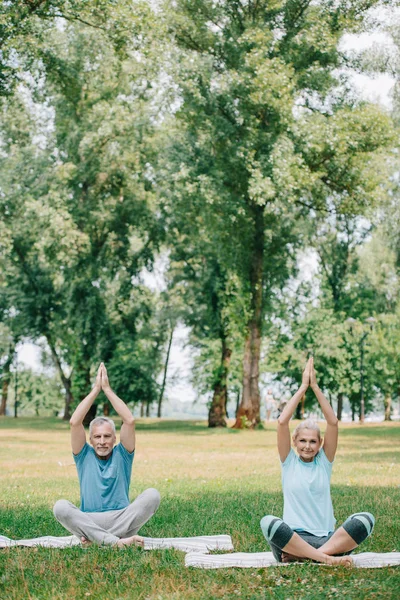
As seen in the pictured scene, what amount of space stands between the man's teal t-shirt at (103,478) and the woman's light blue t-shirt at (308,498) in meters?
1.65

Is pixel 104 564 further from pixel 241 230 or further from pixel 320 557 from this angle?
pixel 241 230

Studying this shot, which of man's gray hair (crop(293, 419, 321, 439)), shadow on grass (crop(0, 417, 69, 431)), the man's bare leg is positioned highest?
man's gray hair (crop(293, 419, 321, 439))

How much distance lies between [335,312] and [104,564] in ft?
158

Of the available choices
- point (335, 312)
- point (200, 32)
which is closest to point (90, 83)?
point (200, 32)

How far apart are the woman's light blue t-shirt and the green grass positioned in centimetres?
43

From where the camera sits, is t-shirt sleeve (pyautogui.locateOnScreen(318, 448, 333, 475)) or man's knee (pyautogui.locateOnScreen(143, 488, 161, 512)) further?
man's knee (pyautogui.locateOnScreen(143, 488, 161, 512))

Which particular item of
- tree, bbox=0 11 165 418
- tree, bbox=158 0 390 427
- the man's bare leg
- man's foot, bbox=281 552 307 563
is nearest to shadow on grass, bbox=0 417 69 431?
tree, bbox=0 11 165 418

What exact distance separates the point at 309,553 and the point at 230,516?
300cm

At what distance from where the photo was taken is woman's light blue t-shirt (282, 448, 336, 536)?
6.52 m

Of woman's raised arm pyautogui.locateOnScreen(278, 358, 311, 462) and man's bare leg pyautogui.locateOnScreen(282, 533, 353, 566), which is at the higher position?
A: woman's raised arm pyautogui.locateOnScreen(278, 358, 311, 462)

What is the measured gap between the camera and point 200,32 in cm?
3042

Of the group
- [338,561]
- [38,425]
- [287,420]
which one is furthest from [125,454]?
[38,425]

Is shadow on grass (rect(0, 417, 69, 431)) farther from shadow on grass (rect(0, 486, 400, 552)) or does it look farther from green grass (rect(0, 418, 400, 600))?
shadow on grass (rect(0, 486, 400, 552))

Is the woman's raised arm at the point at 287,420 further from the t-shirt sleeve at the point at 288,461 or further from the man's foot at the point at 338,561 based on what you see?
the man's foot at the point at 338,561
